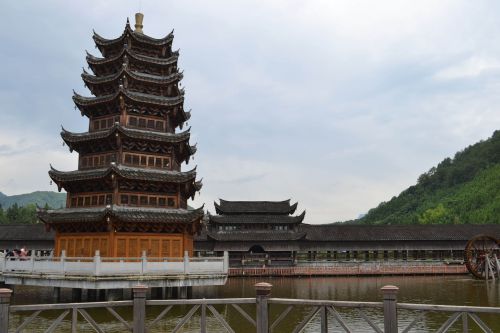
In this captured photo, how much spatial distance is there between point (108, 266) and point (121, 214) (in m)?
4.81

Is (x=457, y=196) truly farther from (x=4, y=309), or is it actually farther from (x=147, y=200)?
(x=4, y=309)

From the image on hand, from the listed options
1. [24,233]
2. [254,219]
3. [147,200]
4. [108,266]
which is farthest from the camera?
[254,219]

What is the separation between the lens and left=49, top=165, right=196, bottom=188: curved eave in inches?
1284

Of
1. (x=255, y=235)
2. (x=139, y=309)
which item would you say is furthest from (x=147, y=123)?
(x=255, y=235)

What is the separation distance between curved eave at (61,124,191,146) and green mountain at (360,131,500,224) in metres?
94.2

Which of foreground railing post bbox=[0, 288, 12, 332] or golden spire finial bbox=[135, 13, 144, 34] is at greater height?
golden spire finial bbox=[135, 13, 144, 34]

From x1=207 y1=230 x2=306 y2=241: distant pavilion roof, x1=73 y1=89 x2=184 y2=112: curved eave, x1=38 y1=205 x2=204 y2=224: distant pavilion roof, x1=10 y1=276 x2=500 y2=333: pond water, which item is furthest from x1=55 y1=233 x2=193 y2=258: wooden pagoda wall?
x1=207 y1=230 x2=306 y2=241: distant pavilion roof

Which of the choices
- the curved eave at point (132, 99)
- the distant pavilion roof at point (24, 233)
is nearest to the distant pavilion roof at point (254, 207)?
the distant pavilion roof at point (24, 233)

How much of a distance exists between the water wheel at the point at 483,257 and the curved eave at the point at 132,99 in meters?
40.0

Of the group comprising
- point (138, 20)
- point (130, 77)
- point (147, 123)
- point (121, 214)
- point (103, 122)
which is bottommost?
point (121, 214)

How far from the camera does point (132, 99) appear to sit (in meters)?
35.4

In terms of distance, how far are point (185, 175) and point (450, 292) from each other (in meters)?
24.4

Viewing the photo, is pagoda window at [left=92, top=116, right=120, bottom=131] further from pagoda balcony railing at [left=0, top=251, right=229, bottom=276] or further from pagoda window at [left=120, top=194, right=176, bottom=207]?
pagoda balcony railing at [left=0, top=251, right=229, bottom=276]

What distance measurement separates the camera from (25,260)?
3047 centimetres
